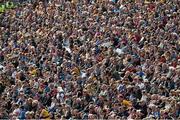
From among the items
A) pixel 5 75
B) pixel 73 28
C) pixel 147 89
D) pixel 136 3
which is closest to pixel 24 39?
pixel 73 28

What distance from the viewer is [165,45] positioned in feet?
50.6

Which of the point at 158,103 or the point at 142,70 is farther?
the point at 142,70

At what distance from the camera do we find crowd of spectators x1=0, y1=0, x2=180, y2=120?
13008mm

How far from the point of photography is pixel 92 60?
50.4 feet

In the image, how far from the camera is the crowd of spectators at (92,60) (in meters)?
13.0

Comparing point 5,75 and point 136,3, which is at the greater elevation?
point 136,3

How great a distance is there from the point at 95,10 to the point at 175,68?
19.1 ft

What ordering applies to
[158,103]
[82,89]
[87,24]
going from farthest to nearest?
[87,24], [82,89], [158,103]

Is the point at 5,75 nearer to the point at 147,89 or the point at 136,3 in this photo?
the point at 147,89

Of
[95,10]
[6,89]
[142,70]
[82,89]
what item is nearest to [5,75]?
[6,89]

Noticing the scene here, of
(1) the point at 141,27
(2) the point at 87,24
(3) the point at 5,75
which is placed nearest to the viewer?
(3) the point at 5,75

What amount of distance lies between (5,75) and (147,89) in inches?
159

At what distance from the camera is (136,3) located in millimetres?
19109

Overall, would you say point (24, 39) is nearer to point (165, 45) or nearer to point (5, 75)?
point (5, 75)
